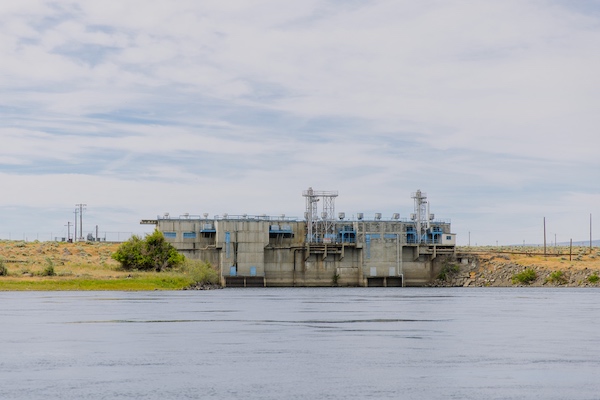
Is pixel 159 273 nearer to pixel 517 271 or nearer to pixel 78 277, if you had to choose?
pixel 78 277

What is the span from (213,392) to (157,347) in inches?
450

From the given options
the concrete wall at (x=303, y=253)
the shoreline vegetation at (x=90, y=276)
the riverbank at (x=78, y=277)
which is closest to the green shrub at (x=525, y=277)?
the concrete wall at (x=303, y=253)

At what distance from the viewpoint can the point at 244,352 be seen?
33938 mm

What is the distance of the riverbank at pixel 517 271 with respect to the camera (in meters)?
135

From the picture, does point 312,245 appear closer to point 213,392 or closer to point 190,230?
point 190,230

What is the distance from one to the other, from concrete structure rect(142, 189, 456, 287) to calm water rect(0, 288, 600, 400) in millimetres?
80241

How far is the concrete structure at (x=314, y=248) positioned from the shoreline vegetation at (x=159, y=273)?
4.07m

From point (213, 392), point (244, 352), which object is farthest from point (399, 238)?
point (213, 392)

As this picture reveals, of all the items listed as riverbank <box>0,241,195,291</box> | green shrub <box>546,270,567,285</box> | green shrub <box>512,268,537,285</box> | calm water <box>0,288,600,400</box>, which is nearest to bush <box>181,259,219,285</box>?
riverbank <box>0,241,195,291</box>

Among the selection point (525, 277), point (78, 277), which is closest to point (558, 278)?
point (525, 277)

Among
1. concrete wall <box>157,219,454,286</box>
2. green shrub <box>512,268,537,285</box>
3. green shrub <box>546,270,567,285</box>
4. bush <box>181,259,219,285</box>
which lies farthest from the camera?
green shrub <box>512,268,537,285</box>

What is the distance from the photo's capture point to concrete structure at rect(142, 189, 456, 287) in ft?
446

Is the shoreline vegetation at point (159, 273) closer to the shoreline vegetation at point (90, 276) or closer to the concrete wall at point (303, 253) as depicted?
the shoreline vegetation at point (90, 276)

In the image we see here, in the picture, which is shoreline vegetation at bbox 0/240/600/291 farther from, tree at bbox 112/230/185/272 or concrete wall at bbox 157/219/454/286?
concrete wall at bbox 157/219/454/286
